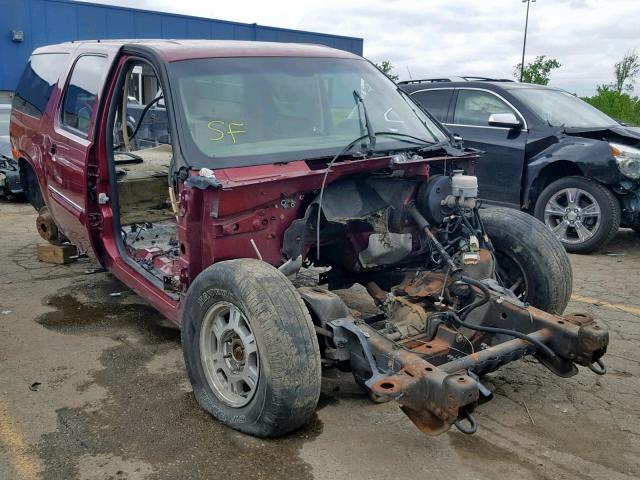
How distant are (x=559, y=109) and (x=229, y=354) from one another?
20.6 ft

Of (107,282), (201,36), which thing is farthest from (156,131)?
(201,36)

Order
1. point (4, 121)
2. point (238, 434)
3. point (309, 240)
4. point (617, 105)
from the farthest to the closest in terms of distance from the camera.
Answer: point (617, 105), point (4, 121), point (309, 240), point (238, 434)

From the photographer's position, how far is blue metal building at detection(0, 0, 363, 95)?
18016mm

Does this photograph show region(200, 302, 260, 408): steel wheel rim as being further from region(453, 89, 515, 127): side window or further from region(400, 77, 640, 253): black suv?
region(453, 89, 515, 127): side window

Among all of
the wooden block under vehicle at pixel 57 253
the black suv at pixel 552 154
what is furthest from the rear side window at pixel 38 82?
the black suv at pixel 552 154

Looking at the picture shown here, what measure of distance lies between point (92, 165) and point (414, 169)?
2285 mm

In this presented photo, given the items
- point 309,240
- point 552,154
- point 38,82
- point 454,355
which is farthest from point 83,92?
point 552,154

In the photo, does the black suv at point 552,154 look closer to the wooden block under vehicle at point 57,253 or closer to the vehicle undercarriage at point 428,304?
the vehicle undercarriage at point 428,304

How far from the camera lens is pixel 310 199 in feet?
12.3

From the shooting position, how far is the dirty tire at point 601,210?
7.05m

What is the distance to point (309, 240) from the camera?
3781mm

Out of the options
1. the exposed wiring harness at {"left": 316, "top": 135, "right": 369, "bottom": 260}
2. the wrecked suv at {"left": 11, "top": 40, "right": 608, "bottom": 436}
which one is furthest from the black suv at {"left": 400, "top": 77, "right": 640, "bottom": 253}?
the exposed wiring harness at {"left": 316, "top": 135, "right": 369, "bottom": 260}

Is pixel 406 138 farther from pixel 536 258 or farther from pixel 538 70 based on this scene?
pixel 538 70

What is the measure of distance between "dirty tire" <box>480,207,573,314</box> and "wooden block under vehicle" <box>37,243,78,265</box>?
4.27 m
